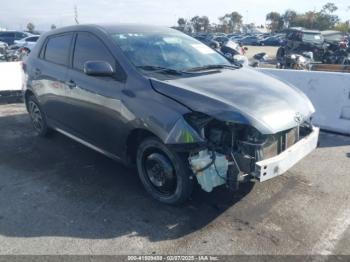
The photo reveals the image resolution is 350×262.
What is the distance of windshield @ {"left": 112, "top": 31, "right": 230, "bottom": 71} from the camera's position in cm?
401

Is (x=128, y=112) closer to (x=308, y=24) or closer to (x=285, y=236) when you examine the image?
(x=285, y=236)

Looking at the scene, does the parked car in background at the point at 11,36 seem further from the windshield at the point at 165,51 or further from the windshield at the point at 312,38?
the windshield at the point at 165,51

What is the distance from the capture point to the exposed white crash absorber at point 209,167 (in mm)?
3240

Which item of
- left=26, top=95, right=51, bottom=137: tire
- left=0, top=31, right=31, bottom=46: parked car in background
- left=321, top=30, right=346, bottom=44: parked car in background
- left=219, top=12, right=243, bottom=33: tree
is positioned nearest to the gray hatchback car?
left=26, top=95, right=51, bottom=137: tire

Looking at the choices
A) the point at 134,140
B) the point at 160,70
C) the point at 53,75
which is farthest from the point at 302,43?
the point at 134,140

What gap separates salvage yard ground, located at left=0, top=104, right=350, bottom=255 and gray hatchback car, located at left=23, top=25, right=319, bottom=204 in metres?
0.36

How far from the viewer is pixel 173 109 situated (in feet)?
11.0

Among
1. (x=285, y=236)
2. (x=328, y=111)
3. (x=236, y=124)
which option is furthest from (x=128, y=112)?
(x=328, y=111)

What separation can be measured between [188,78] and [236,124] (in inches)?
32.6

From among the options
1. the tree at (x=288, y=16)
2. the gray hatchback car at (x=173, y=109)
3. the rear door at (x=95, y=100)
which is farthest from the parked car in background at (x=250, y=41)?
the rear door at (x=95, y=100)

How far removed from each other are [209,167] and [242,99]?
0.74 meters

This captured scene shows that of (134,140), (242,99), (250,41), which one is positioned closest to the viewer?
(242,99)

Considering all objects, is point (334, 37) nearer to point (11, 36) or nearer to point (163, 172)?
point (163, 172)

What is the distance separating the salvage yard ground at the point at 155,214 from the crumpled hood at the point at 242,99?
3.04ft
